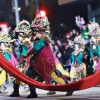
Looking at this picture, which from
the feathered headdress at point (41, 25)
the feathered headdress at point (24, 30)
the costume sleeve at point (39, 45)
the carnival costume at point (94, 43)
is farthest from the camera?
the carnival costume at point (94, 43)

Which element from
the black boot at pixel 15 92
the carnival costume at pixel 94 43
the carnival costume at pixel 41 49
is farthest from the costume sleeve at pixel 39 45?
the carnival costume at pixel 94 43

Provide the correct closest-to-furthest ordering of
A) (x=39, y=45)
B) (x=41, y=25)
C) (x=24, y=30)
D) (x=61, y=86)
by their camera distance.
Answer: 1. (x=61, y=86)
2. (x=39, y=45)
3. (x=41, y=25)
4. (x=24, y=30)

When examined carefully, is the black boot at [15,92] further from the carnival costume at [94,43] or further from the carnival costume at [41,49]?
the carnival costume at [94,43]

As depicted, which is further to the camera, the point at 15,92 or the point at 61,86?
the point at 15,92

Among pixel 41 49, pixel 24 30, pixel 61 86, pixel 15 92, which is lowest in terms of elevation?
pixel 15 92

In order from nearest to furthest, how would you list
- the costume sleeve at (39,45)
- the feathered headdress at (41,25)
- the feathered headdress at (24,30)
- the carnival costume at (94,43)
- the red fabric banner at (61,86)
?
the red fabric banner at (61,86)
the costume sleeve at (39,45)
the feathered headdress at (41,25)
the feathered headdress at (24,30)
the carnival costume at (94,43)

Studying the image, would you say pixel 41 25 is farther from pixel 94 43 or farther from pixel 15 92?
pixel 94 43

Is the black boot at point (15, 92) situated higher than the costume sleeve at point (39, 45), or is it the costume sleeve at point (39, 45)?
the costume sleeve at point (39, 45)

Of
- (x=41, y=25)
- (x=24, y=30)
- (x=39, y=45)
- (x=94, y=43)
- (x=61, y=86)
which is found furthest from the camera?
(x=94, y=43)

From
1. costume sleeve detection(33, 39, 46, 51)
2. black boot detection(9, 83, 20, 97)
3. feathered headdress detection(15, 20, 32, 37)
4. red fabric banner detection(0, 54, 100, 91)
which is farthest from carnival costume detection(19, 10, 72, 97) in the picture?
black boot detection(9, 83, 20, 97)

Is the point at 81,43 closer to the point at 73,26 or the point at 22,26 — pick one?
the point at 22,26

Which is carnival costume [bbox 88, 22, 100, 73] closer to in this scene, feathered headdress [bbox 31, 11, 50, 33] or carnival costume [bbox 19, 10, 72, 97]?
carnival costume [bbox 19, 10, 72, 97]

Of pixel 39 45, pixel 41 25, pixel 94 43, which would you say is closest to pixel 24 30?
pixel 41 25

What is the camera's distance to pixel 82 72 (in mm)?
16422
